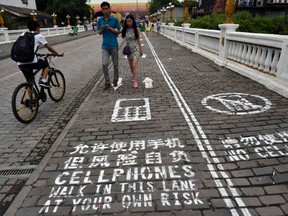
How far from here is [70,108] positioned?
6.50m

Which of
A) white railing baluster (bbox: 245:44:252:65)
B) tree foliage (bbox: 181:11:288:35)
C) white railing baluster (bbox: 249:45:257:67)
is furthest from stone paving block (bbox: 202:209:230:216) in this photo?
tree foliage (bbox: 181:11:288:35)

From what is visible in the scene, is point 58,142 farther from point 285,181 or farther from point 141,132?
point 285,181

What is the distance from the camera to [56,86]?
22.5 ft

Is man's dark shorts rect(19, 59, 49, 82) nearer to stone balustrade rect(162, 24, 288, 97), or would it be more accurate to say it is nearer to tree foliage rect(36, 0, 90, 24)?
stone balustrade rect(162, 24, 288, 97)

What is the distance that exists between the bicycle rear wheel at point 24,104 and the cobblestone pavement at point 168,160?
3.02ft

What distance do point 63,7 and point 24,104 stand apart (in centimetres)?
6419

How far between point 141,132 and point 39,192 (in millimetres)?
2130

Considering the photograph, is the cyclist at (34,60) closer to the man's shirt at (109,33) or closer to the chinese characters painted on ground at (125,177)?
the man's shirt at (109,33)

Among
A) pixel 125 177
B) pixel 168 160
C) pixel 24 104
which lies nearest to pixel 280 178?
pixel 168 160

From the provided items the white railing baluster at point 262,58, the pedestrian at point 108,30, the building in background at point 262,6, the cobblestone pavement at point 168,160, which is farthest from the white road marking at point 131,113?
the building in background at point 262,6

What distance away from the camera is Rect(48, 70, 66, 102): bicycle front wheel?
6605 millimetres

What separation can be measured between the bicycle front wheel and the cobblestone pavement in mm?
985

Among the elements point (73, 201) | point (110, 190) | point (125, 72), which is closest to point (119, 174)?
point (110, 190)

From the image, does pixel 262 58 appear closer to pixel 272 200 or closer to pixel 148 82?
pixel 148 82
